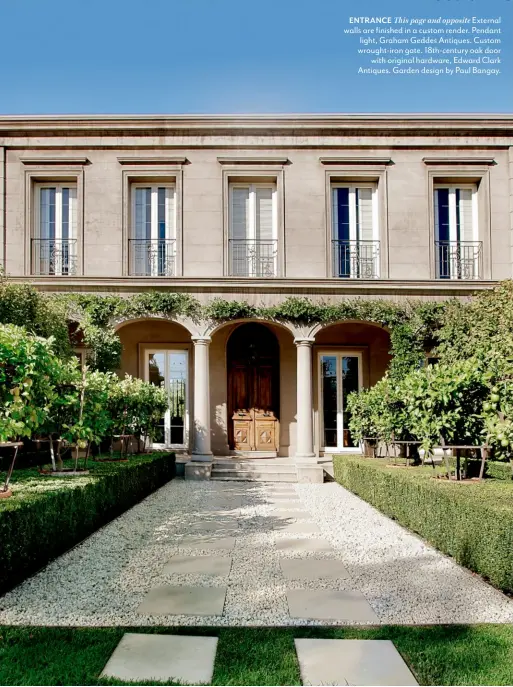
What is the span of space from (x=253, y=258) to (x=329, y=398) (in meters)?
4.35

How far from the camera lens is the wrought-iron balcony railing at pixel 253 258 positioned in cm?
1472

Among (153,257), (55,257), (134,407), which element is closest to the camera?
(134,407)

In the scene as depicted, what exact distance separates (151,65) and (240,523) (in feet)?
21.5

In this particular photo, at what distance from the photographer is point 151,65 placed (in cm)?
786

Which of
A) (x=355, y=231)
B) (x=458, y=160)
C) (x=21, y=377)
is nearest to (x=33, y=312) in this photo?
(x=21, y=377)

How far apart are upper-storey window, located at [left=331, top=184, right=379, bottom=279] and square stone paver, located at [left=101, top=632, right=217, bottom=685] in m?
11.7

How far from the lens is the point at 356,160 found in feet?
47.8

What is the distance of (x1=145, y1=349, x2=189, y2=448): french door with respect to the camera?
1537cm

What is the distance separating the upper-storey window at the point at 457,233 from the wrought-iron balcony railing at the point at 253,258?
4.29 meters

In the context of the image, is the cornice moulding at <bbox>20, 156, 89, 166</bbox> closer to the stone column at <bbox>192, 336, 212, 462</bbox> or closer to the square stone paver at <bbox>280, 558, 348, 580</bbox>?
the stone column at <bbox>192, 336, 212, 462</bbox>

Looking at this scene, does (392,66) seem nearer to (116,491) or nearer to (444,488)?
(444,488)

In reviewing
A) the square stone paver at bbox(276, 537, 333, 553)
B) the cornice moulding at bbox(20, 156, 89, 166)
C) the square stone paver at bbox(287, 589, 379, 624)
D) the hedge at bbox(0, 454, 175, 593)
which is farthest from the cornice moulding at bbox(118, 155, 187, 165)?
the square stone paver at bbox(287, 589, 379, 624)

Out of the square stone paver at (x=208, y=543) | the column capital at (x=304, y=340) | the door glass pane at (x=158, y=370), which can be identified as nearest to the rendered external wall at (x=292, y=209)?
the column capital at (x=304, y=340)

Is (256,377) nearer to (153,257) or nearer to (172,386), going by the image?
(172,386)
